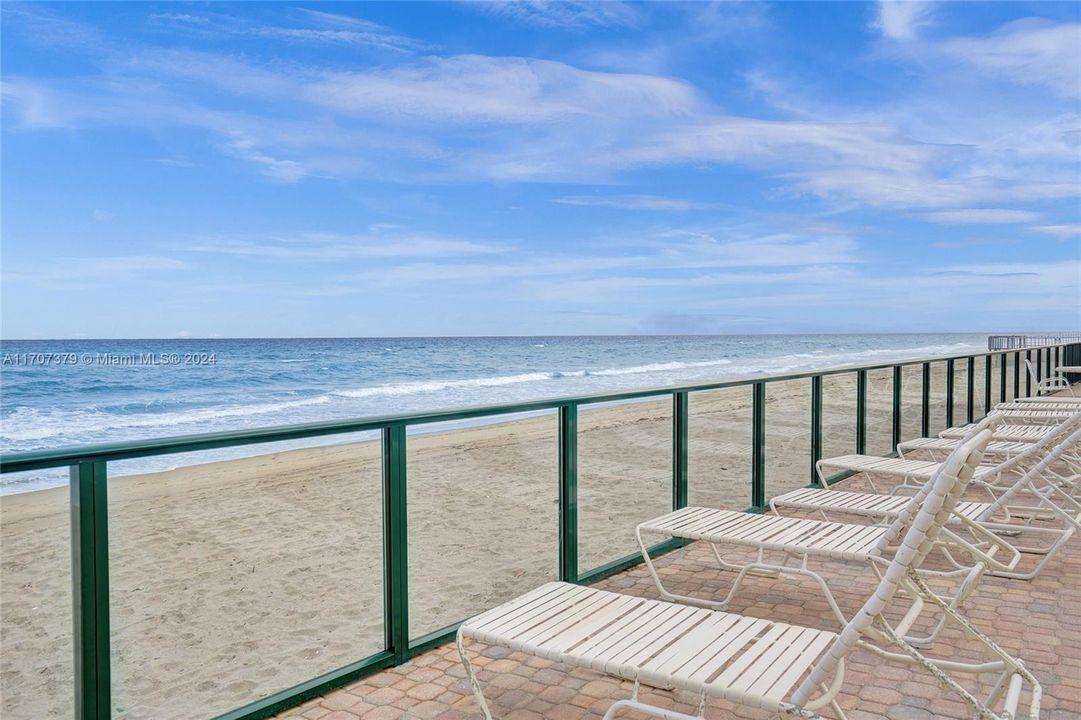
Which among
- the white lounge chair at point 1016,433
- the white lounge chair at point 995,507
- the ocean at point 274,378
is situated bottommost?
the ocean at point 274,378

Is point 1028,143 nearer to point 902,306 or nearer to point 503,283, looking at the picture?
point 902,306

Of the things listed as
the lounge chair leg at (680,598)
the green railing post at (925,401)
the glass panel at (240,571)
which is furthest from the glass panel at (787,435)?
the glass panel at (240,571)

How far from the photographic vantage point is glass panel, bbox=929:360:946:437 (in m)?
9.38

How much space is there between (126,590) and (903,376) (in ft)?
26.5

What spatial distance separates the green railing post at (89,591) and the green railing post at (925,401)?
8.72m

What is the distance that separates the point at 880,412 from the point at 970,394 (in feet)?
11.5

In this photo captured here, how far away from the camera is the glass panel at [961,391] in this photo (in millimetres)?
10219

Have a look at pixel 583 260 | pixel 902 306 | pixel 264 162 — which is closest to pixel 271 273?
pixel 264 162

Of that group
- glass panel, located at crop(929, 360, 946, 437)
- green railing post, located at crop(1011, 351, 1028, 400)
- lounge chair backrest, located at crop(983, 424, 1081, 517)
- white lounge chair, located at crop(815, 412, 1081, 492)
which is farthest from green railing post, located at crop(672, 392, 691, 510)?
green railing post, located at crop(1011, 351, 1028, 400)

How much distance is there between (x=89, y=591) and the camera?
2.44 meters

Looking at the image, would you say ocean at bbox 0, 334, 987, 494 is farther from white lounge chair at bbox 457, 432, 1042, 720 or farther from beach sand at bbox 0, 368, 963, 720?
white lounge chair at bbox 457, 432, 1042, 720

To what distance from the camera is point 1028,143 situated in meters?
25.4

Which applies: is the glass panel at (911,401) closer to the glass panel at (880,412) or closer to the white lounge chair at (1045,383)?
the glass panel at (880,412)

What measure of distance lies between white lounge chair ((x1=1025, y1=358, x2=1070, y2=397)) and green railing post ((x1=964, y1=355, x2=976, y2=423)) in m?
3.24
